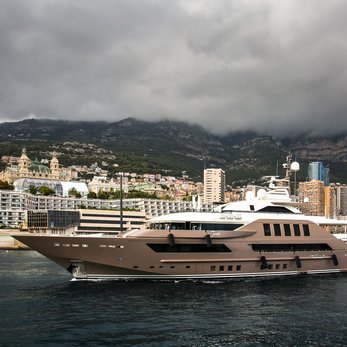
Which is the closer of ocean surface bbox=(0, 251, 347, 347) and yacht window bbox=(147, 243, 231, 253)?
ocean surface bbox=(0, 251, 347, 347)

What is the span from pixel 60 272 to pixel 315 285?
21.2 metres

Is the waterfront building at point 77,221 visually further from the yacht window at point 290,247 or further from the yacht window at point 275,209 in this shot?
the yacht window at point 290,247

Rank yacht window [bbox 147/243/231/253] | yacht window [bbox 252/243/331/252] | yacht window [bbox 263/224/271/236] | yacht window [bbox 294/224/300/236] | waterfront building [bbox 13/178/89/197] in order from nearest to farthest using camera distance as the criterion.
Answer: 1. yacht window [bbox 147/243/231/253]
2. yacht window [bbox 252/243/331/252]
3. yacht window [bbox 263/224/271/236]
4. yacht window [bbox 294/224/300/236]
5. waterfront building [bbox 13/178/89/197]

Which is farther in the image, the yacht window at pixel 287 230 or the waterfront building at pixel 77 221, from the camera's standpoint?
the waterfront building at pixel 77 221

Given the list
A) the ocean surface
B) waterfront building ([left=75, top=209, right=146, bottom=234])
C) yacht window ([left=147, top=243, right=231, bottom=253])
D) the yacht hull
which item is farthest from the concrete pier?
yacht window ([left=147, top=243, right=231, bottom=253])

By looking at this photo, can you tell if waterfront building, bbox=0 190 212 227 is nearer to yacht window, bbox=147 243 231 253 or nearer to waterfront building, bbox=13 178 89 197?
waterfront building, bbox=13 178 89 197

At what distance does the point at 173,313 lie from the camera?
22.7 m

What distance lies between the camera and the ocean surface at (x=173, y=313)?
61.1 ft

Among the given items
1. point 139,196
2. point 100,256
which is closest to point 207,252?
point 100,256

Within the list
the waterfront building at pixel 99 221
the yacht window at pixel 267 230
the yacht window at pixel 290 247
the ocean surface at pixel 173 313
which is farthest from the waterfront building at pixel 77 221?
the ocean surface at pixel 173 313

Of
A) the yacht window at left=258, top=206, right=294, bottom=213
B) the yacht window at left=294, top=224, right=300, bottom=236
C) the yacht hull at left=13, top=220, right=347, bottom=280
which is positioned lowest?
the yacht hull at left=13, top=220, right=347, bottom=280

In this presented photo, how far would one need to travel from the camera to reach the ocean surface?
18.6 m

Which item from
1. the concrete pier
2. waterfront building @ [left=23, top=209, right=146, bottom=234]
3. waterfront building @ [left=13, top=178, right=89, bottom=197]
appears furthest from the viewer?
waterfront building @ [left=13, top=178, right=89, bottom=197]

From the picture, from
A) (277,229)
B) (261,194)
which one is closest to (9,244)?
(261,194)
